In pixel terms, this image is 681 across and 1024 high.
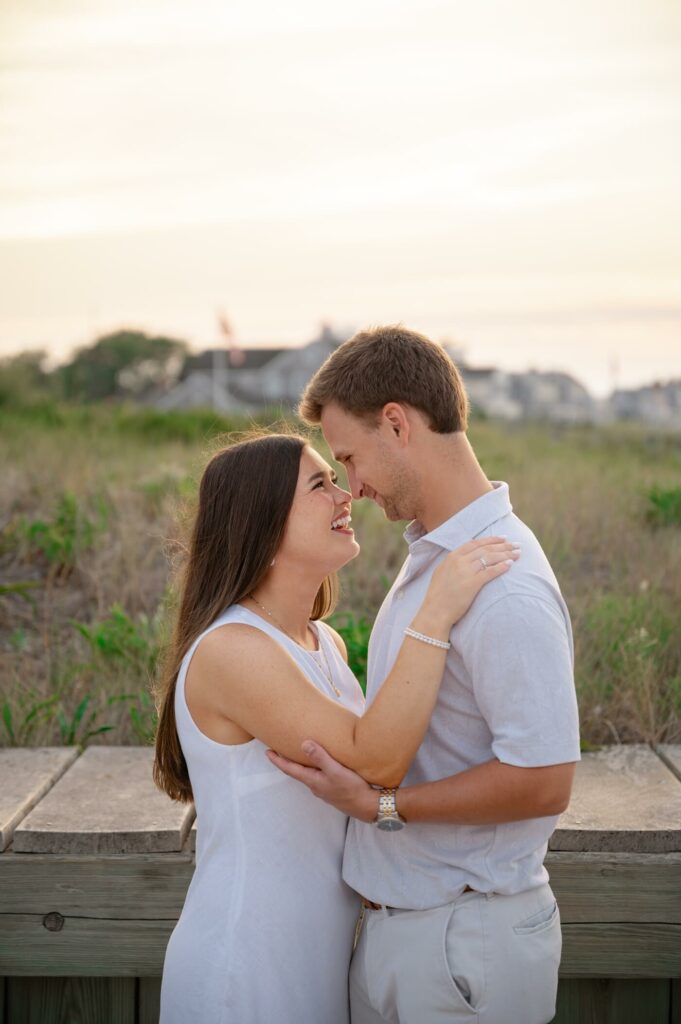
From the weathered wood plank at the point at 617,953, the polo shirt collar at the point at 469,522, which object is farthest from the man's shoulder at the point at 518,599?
the weathered wood plank at the point at 617,953

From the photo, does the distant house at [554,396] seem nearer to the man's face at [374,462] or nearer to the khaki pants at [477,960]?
the man's face at [374,462]

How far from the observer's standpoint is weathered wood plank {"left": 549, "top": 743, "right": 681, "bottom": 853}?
122 inches

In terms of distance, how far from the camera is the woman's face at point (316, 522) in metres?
2.69

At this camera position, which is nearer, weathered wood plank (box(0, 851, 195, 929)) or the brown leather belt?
the brown leather belt

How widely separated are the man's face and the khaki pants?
87cm

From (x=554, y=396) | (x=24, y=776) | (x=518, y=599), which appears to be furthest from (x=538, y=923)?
(x=554, y=396)

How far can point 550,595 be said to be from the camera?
2225mm

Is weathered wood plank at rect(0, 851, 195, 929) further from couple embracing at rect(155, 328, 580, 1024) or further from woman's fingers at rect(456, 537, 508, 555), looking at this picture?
woman's fingers at rect(456, 537, 508, 555)

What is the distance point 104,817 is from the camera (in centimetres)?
325

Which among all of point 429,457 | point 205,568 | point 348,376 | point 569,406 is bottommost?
point 569,406

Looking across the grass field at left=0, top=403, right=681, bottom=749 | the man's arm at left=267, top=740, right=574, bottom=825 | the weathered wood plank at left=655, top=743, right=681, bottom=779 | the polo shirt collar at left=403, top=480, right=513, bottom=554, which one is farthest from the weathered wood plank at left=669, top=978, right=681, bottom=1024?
the polo shirt collar at left=403, top=480, right=513, bottom=554

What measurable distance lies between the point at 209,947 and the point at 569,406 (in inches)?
1003

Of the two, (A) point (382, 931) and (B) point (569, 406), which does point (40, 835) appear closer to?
(A) point (382, 931)

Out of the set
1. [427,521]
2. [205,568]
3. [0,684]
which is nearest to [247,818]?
[205,568]
